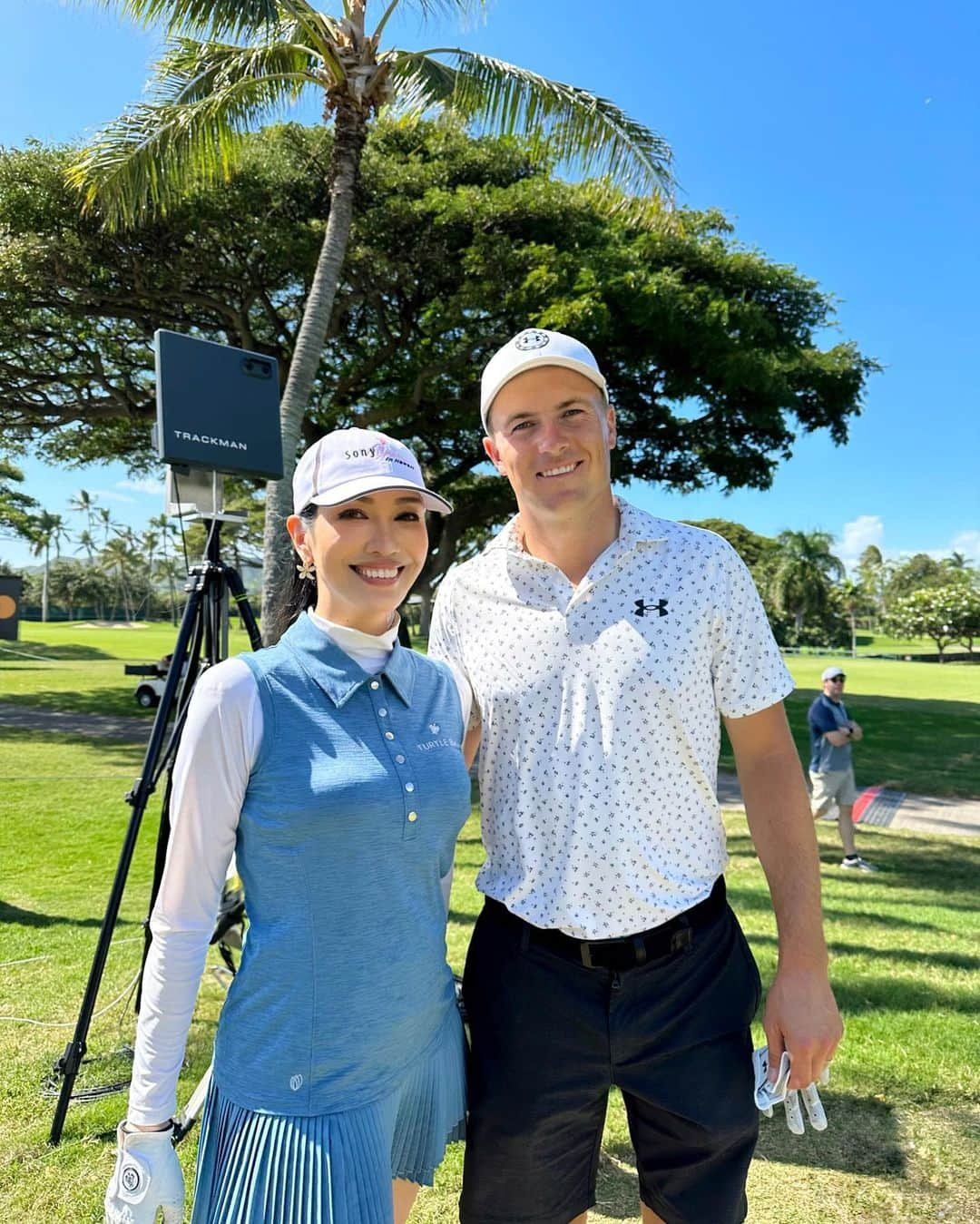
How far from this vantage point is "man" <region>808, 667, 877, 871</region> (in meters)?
8.13

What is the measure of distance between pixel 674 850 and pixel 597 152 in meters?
8.11

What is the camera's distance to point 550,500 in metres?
1.92

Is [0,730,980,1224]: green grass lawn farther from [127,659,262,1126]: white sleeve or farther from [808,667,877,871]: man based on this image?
[127,659,262,1126]: white sleeve

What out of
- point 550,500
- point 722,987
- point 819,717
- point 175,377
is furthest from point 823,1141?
point 819,717

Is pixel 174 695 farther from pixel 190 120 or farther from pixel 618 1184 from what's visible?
pixel 190 120

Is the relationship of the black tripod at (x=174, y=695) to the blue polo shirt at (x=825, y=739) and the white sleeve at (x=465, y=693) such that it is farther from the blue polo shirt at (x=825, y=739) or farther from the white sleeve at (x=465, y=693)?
the blue polo shirt at (x=825, y=739)

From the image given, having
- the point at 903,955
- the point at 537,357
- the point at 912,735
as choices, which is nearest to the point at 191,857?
the point at 537,357

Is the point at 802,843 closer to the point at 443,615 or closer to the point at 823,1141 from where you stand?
the point at 443,615

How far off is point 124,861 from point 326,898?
190cm

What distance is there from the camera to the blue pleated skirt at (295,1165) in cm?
147

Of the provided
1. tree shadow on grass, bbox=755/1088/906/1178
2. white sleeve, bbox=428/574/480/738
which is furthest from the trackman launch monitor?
Result: tree shadow on grass, bbox=755/1088/906/1178

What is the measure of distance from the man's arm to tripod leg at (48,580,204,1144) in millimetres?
2049

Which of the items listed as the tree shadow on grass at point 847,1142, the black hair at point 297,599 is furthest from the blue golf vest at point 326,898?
the tree shadow on grass at point 847,1142

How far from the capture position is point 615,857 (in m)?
1.75
